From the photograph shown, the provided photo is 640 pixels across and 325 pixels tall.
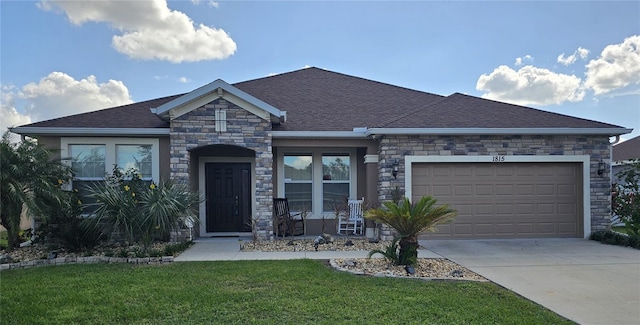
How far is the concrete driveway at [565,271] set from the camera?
454cm

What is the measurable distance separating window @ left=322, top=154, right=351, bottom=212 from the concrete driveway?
2.79 meters

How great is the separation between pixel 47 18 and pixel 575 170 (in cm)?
1434

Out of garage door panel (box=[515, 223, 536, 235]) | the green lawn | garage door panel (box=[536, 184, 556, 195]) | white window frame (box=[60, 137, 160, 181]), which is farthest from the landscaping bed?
garage door panel (box=[536, 184, 556, 195])

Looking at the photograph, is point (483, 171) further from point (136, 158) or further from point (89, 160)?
point (89, 160)

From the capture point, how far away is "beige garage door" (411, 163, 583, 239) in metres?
9.44

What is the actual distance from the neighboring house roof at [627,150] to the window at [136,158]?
2009 cm

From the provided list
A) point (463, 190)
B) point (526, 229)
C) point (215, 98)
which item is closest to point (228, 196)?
point (215, 98)

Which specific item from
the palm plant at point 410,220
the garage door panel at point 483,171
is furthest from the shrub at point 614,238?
the palm plant at point 410,220

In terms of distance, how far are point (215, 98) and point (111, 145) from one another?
9.96ft

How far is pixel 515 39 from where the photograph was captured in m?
12.4

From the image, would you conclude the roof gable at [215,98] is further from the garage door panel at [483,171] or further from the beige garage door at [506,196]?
the garage door panel at [483,171]

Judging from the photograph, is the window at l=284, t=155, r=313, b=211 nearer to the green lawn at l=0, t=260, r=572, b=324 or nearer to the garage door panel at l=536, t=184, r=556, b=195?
the green lawn at l=0, t=260, r=572, b=324

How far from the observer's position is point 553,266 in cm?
663

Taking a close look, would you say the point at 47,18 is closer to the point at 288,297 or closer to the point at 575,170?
the point at 288,297
